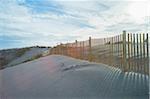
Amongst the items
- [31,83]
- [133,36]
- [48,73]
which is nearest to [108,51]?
[133,36]

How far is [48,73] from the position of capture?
3711 millimetres

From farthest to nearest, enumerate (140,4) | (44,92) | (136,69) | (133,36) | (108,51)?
(108,51) → (136,69) → (133,36) → (44,92) → (140,4)

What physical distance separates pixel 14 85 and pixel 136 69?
5.88 feet

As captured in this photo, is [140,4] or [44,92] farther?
[44,92]

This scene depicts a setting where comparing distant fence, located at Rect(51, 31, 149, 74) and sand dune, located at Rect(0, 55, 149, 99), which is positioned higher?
distant fence, located at Rect(51, 31, 149, 74)

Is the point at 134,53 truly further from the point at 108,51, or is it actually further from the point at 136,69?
the point at 108,51

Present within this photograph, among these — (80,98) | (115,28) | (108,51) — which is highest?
(115,28)

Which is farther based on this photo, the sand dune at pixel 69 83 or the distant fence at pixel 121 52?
the distant fence at pixel 121 52

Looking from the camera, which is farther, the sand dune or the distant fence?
the distant fence

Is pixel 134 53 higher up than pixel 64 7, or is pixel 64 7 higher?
pixel 64 7

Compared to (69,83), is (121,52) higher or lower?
higher

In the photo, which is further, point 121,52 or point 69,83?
point 121,52

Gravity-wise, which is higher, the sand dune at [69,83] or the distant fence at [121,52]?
the distant fence at [121,52]

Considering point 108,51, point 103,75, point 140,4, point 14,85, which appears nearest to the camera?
point 140,4
